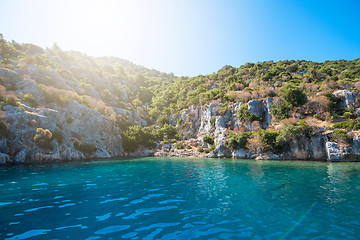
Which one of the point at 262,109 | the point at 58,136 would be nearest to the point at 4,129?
the point at 58,136

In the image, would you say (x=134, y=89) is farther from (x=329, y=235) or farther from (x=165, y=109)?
(x=329, y=235)

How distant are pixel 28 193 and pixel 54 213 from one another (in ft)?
15.8

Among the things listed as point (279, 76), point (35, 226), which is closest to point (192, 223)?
point (35, 226)

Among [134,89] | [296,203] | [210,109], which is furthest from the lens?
[134,89]

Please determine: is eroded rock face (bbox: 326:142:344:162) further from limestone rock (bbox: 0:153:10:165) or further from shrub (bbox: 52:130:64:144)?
limestone rock (bbox: 0:153:10:165)

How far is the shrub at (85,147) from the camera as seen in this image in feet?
117

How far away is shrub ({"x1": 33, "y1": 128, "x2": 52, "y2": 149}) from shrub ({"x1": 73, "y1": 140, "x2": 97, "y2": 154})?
5718 mm

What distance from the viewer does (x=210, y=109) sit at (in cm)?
5175

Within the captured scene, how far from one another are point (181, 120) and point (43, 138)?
40.2 metres

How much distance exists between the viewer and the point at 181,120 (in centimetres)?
6134

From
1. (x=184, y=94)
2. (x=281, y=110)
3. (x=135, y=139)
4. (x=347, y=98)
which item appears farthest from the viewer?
(x=184, y=94)

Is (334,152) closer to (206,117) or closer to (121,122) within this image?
(206,117)

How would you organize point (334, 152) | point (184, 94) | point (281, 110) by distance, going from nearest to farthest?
point (334, 152) → point (281, 110) → point (184, 94)

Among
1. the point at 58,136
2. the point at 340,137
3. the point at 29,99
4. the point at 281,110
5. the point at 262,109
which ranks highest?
the point at 29,99
